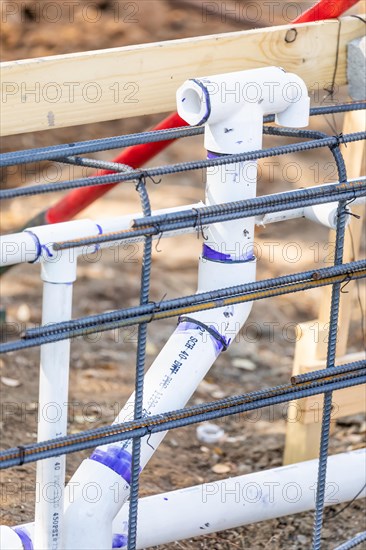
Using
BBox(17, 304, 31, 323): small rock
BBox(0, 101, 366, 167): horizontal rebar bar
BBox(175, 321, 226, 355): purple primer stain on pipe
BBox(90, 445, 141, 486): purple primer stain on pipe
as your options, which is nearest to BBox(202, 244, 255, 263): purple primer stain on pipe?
BBox(175, 321, 226, 355): purple primer stain on pipe

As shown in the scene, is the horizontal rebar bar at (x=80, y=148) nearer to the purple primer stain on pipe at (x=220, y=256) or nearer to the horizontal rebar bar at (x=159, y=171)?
the horizontal rebar bar at (x=159, y=171)

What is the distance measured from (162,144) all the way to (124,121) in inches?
147

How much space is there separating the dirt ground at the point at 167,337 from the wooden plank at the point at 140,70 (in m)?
0.36

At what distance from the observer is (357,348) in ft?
14.3

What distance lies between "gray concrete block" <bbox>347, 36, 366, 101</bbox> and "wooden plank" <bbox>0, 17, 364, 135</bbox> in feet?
0.08

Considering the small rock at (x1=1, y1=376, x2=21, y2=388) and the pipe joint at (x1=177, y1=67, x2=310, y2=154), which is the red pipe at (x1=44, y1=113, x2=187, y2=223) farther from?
the pipe joint at (x1=177, y1=67, x2=310, y2=154)

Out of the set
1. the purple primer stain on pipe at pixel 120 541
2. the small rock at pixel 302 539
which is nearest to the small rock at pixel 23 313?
the small rock at pixel 302 539

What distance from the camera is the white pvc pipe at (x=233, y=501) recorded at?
2533 millimetres

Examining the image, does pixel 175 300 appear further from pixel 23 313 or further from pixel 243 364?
pixel 23 313

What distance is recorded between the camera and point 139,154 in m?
3.06

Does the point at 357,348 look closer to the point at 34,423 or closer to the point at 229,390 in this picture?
the point at 229,390

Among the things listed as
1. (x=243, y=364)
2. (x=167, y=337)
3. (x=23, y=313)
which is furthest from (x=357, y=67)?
(x=23, y=313)

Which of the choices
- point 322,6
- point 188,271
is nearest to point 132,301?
point 188,271

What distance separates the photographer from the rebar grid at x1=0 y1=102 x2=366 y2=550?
1.96 meters
